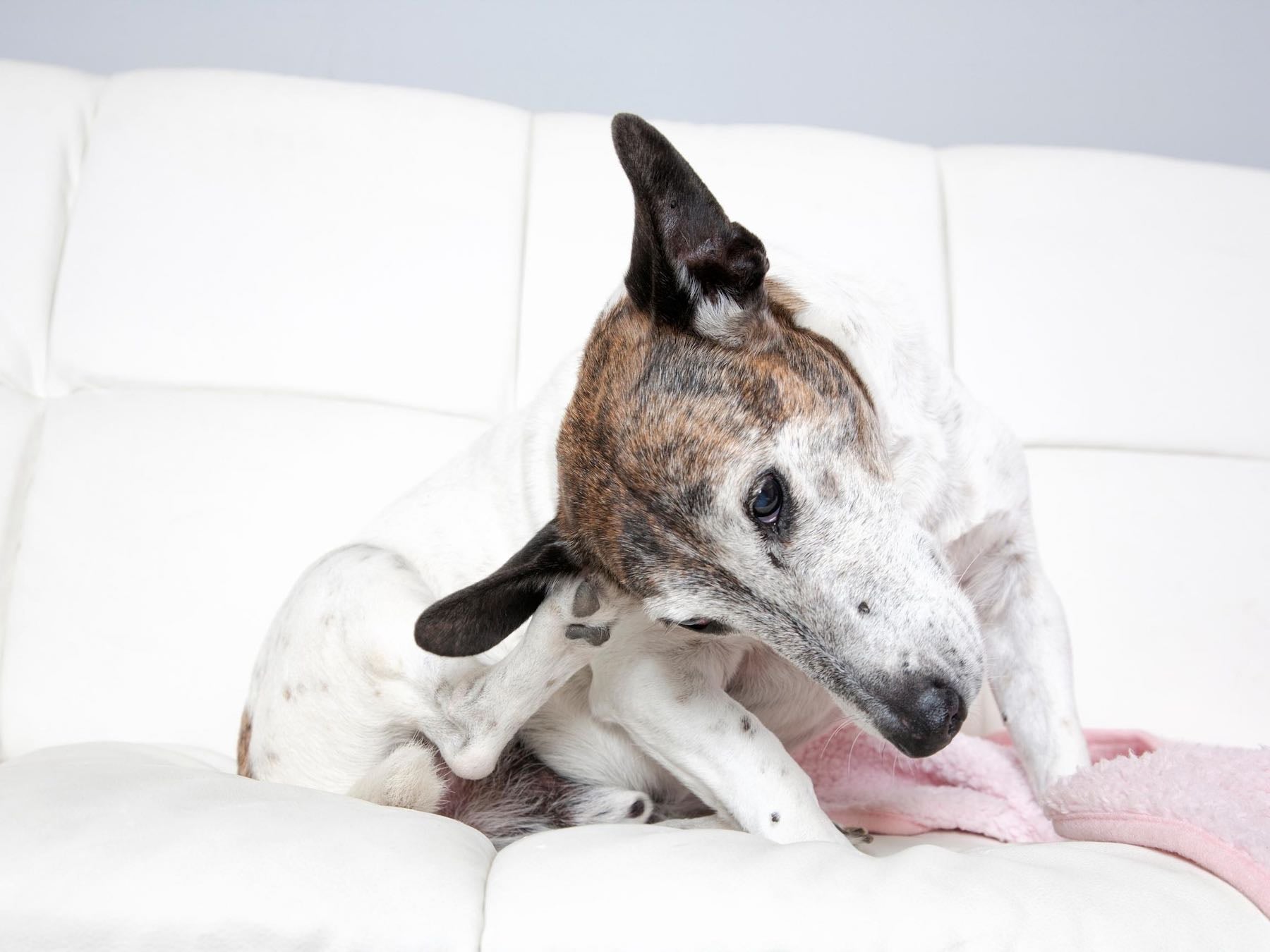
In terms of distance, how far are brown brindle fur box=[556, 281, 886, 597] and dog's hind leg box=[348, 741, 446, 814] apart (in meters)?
0.50

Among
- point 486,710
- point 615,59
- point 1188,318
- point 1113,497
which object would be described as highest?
point 615,59

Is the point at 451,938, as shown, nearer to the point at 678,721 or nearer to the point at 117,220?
the point at 678,721

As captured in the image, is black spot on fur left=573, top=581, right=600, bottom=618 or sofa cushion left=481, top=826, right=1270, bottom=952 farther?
black spot on fur left=573, top=581, right=600, bottom=618

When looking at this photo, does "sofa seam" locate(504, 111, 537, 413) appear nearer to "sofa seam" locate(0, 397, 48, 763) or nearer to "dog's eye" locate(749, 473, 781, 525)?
"sofa seam" locate(0, 397, 48, 763)

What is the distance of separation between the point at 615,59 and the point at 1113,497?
2129mm

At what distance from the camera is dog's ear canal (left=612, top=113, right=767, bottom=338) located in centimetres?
137

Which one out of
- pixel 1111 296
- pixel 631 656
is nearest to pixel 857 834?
pixel 631 656

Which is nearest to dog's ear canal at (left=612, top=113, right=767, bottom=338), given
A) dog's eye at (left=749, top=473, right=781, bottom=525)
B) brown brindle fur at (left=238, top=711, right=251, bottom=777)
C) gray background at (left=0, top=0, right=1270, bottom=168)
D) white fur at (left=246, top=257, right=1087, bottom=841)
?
white fur at (left=246, top=257, right=1087, bottom=841)

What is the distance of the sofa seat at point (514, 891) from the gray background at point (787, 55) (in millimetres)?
2741

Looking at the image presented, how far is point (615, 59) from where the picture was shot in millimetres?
3395

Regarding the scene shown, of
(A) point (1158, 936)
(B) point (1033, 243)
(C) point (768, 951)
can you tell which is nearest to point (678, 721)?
(C) point (768, 951)

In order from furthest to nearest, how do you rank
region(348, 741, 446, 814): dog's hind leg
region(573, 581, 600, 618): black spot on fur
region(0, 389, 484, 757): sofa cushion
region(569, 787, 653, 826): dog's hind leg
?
region(0, 389, 484, 757): sofa cushion
region(569, 787, 653, 826): dog's hind leg
region(348, 741, 446, 814): dog's hind leg
region(573, 581, 600, 618): black spot on fur

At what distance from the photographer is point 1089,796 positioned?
1.59 m

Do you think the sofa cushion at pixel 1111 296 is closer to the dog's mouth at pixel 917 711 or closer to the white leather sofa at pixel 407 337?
the white leather sofa at pixel 407 337
